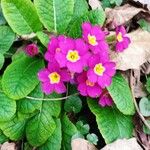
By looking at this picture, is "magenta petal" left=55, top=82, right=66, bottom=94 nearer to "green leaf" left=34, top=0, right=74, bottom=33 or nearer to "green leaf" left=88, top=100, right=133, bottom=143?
"green leaf" left=88, top=100, right=133, bottom=143

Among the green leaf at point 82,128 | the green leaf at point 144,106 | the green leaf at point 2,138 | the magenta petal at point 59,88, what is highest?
the magenta petal at point 59,88

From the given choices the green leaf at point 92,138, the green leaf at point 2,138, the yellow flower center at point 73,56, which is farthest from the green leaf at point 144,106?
the green leaf at point 2,138

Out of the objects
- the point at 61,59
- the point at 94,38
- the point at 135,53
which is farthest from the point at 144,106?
the point at 61,59

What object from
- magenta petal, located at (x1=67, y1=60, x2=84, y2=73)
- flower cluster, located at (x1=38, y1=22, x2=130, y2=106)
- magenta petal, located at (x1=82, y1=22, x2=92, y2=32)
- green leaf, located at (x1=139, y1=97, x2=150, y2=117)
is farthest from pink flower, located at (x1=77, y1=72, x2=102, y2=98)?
green leaf, located at (x1=139, y1=97, x2=150, y2=117)

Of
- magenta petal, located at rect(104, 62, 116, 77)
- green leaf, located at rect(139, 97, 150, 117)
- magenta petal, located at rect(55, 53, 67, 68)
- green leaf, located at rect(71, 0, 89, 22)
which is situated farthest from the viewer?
green leaf, located at rect(71, 0, 89, 22)

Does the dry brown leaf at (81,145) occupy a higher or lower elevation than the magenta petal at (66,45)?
lower

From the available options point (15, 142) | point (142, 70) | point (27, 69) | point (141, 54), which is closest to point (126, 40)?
point (141, 54)

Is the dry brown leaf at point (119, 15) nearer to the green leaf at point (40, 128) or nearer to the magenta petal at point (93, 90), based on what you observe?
the magenta petal at point (93, 90)
